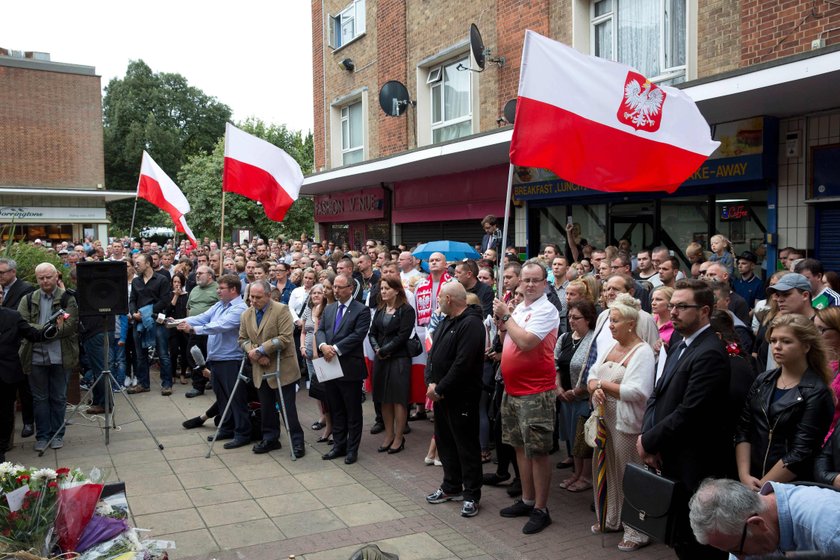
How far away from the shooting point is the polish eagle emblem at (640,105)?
241 inches

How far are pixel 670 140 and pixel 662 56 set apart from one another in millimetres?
6163

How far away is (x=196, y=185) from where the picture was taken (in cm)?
3644

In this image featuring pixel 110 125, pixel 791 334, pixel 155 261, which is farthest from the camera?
pixel 110 125

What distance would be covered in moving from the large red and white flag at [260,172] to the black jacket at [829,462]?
26.2 feet

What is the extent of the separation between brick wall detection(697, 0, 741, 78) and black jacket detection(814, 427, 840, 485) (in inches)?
307

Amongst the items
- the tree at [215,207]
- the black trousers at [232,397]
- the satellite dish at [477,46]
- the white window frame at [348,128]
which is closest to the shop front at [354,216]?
the white window frame at [348,128]

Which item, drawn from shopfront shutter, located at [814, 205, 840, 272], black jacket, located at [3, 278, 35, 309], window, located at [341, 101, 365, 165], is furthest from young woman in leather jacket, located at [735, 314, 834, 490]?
window, located at [341, 101, 365, 165]

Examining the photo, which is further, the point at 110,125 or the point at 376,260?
the point at 110,125

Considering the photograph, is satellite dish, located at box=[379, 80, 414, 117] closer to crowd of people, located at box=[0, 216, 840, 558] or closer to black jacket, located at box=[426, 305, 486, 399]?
crowd of people, located at box=[0, 216, 840, 558]

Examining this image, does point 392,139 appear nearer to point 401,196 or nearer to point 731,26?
point 401,196

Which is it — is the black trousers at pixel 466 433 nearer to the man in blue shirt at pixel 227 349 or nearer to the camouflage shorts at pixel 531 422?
the camouflage shorts at pixel 531 422

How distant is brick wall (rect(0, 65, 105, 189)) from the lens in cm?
3912

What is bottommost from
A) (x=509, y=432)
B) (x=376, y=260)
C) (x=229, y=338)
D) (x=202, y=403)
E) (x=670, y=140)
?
(x=202, y=403)

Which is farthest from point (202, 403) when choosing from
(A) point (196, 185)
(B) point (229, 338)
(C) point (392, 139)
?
(A) point (196, 185)
